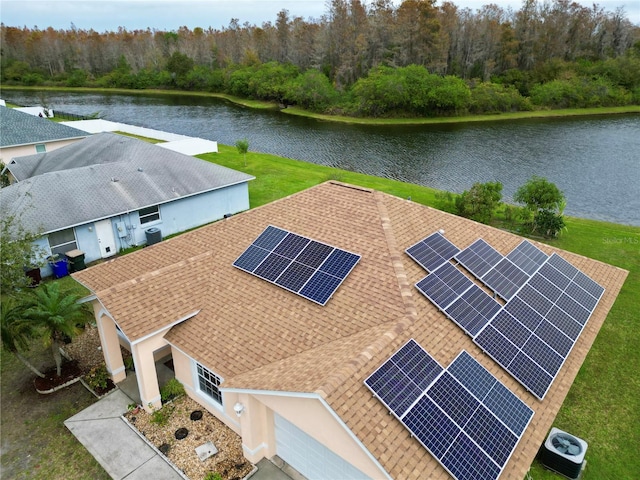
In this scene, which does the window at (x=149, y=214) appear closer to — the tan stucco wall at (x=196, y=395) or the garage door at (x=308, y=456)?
the tan stucco wall at (x=196, y=395)

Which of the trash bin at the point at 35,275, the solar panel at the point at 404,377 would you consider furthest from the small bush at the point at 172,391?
the trash bin at the point at 35,275

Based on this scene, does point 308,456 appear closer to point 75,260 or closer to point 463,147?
point 75,260

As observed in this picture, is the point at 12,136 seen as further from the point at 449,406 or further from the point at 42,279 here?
the point at 449,406

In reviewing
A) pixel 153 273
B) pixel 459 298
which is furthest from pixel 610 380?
pixel 153 273

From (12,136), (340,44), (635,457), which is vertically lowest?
(635,457)

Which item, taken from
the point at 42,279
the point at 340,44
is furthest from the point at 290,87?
the point at 42,279

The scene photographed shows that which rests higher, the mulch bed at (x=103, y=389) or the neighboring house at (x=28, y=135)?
the neighboring house at (x=28, y=135)

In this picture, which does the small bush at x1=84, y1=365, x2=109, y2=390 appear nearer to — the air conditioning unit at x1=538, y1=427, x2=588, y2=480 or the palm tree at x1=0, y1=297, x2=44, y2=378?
the palm tree at x1=0, y1=297, x2=44, y2=378
